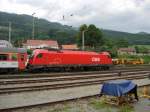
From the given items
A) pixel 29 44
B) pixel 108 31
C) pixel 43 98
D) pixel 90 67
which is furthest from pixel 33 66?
pixel 108 31

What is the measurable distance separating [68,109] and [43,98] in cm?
346

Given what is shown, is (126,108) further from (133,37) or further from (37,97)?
(133,37)

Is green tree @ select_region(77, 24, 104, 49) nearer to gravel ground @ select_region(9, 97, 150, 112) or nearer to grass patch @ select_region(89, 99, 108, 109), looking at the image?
grass patch @ select_region(89, 99, 108, 109)

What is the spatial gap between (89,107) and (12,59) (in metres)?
18.6

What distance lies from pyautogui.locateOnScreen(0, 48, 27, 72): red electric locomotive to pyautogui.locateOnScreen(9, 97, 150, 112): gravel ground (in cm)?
1678

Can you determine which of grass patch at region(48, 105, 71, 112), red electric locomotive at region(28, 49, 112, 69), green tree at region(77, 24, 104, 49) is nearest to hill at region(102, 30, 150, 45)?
green tree at region(77, 24, 104, 49)

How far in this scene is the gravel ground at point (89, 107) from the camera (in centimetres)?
1431

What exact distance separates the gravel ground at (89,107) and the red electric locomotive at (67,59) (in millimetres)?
18895

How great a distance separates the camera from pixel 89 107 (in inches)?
607

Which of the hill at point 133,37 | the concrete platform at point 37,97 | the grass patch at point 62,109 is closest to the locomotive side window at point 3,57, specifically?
the concrete platform at point 37,97

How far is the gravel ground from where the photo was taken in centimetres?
1431

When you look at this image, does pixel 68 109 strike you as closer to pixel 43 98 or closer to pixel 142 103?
pixel 43 98

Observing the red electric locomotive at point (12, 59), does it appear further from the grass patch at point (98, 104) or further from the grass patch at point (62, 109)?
the grass patch at point (62, 109)

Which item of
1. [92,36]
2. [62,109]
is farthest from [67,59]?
[92,36]
